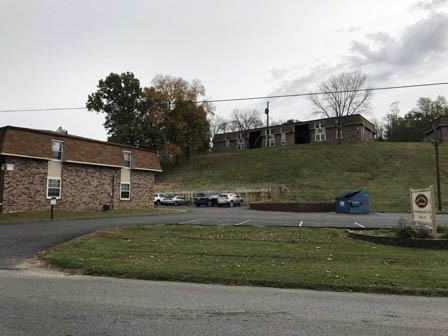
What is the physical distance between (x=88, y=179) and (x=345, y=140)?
5757 centimetres

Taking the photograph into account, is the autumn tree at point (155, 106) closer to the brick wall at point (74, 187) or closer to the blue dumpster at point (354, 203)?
the brick wall at point (74, 187)

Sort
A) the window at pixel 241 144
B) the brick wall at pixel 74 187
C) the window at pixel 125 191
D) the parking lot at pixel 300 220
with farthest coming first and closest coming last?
the window at pixel 241 144 < the window at pixel 125 191 < the brick wall at pixel 74 187 < the parking lot at pixel 300 220

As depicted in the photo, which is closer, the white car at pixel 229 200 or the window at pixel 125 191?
the window at pixel 125 191

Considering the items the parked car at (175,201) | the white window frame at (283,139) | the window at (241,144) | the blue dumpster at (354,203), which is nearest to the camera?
the blue dumpster at (354,203)

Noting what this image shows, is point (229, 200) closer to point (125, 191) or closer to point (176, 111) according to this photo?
point (125, 191)

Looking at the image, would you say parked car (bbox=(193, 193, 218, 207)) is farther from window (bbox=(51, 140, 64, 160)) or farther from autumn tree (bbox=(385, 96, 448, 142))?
autumn tree (bbox=(385, 96, 448, 142))

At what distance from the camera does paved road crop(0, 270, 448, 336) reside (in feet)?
16.9

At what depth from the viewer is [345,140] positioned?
7794 cm

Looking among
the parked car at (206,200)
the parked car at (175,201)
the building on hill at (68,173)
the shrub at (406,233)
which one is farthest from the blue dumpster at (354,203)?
the parked car at (175,201)

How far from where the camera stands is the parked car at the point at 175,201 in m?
48.3

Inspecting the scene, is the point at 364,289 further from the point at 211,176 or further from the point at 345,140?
the point at 345,140

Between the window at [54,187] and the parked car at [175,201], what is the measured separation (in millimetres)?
19771

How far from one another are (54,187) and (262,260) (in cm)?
2280

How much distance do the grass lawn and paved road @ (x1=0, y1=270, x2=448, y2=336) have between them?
2.24 feet
